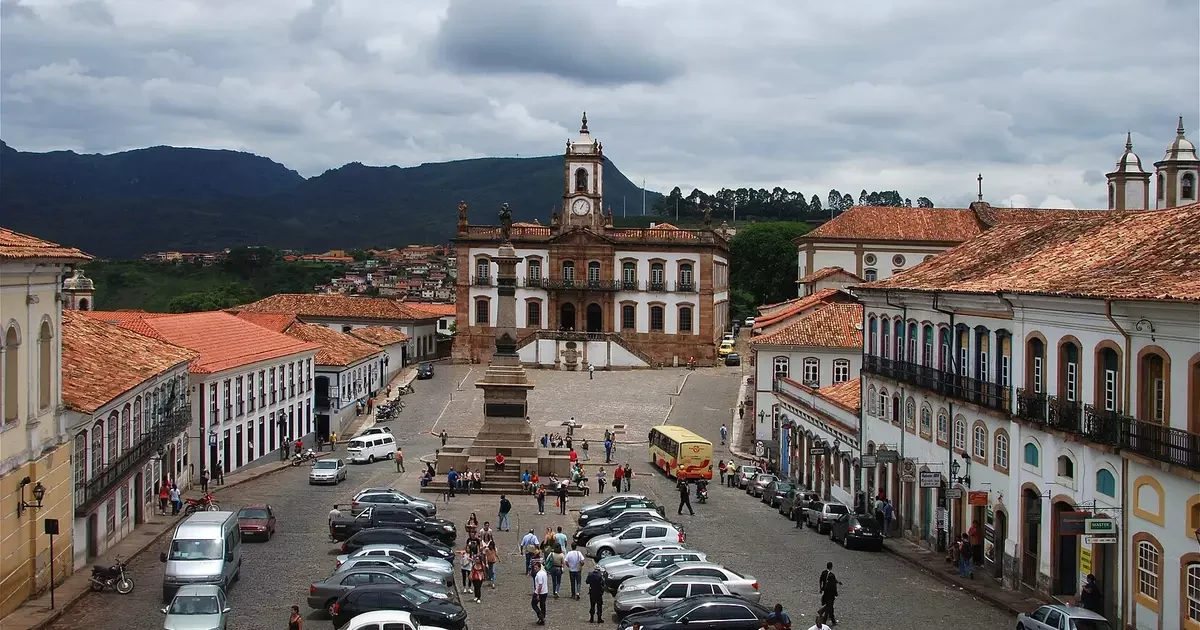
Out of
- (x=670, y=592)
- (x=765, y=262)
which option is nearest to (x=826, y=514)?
(x=670, y=592)

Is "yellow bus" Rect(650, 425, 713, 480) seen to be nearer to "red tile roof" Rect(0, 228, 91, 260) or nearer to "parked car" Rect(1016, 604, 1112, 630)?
"parked car" Rect(1016, 604, 1112, 630)

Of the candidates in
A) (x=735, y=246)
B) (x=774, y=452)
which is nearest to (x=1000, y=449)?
(x=774, y=452)

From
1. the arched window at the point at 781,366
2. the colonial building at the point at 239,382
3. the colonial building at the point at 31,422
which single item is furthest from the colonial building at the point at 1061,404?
the colonial building at the point at 239,382

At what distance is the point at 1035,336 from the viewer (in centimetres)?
2645

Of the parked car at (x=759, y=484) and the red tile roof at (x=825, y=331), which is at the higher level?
the red tile roof at (x=825, y=331)

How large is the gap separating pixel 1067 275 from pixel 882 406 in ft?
37.2

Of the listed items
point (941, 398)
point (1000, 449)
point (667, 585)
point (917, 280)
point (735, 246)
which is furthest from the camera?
point (735, 246)

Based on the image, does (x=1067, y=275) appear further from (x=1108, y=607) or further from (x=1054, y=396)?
(x=1108, y=607)

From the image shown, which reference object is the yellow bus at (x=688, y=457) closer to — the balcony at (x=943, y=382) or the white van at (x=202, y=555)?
the balcony at (x=943, y=382)

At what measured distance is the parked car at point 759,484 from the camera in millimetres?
41500

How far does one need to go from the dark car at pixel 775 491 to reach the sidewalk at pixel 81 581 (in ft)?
58.2

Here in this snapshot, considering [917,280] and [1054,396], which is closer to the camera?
[1054,396]

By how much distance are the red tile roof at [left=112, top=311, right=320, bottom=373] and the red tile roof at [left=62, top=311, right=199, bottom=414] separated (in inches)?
148

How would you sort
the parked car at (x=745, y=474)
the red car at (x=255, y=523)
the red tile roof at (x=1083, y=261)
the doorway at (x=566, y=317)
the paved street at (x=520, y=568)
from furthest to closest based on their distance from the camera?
the doorway at (x=566, y=317), the parked car at (x=745, y=474), the red car at (x=255, y=523), the paved street at (x=520, y=568), the red tile roof at (x=1083, y=261)
